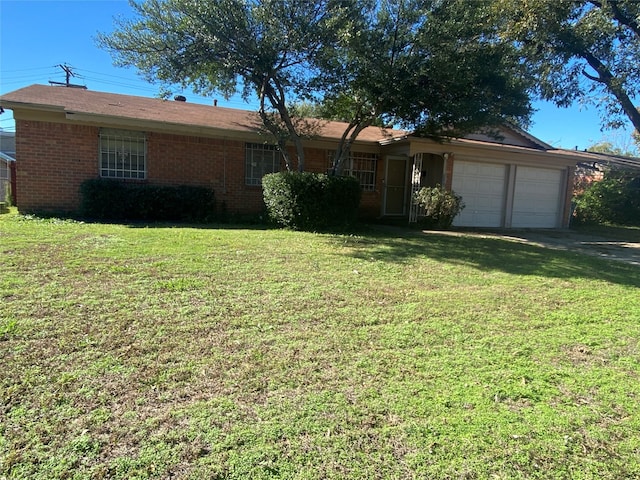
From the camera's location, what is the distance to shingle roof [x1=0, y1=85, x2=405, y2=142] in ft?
36.1

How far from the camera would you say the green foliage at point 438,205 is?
12594mm

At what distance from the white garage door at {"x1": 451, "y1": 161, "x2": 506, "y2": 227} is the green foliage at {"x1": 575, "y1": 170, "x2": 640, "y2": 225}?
287 inches

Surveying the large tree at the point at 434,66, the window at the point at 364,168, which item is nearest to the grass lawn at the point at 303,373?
the large tree at the point at 434,66

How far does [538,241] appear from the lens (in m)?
11.4

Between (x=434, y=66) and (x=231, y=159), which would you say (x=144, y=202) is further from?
(x=434, y=66)

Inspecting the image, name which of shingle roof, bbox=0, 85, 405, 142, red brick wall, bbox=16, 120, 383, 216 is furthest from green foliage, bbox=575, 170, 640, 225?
red brick wall, bbox=16, 120, 383, 216

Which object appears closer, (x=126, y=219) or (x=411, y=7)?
(x=411, y=7)

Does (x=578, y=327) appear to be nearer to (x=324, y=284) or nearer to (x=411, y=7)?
(x=324, y=284)

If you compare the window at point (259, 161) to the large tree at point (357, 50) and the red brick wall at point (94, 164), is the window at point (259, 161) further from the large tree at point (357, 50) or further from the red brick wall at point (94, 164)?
the large tree at point (357, 50)

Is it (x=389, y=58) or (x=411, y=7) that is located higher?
(x=411, y=7)

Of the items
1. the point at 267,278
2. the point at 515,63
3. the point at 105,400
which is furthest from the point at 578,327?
the point at 515,63

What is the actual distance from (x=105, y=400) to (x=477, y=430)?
237cm

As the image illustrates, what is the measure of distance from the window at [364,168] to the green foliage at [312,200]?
4.13m

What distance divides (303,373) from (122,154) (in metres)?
11.0
